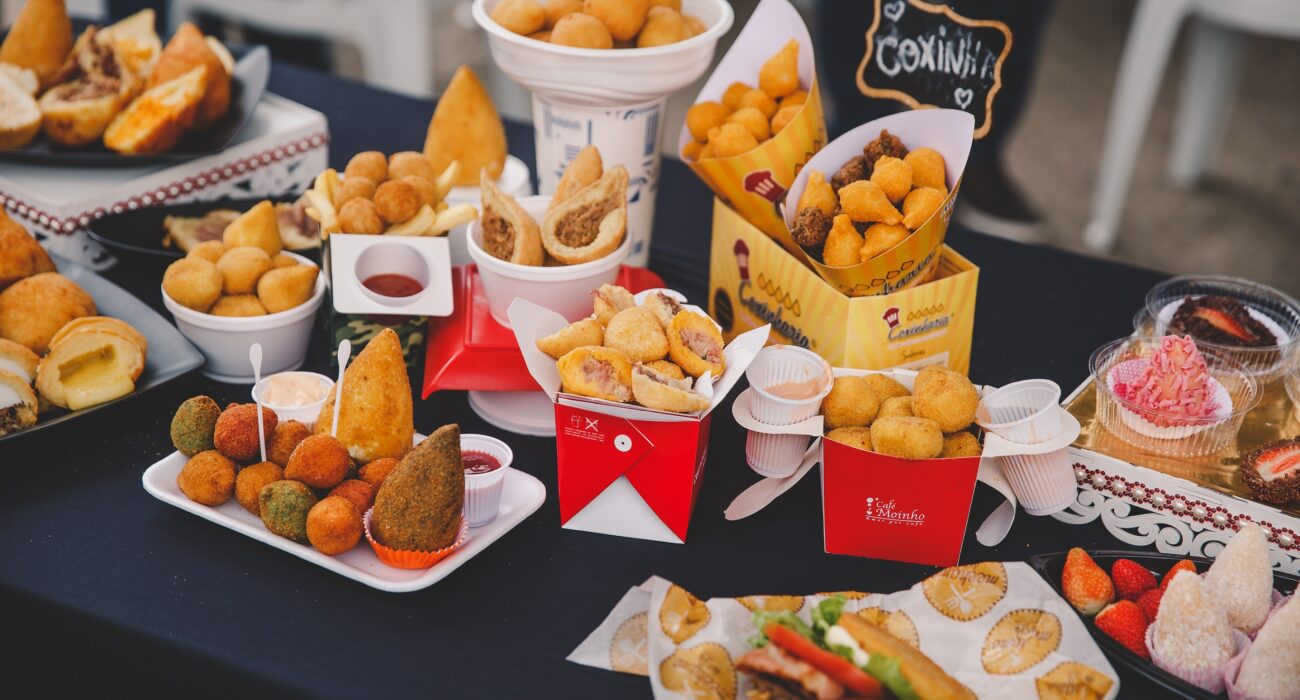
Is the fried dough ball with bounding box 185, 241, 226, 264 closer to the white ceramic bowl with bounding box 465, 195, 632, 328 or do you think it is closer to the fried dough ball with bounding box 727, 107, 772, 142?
the white ceramic bowl with bounding box 465, 195, 632, 328

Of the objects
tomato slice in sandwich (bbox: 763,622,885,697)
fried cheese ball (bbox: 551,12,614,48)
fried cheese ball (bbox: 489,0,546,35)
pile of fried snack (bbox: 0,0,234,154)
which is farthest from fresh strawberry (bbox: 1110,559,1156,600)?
pile of fried snack (bbox: 0,0,234,154)

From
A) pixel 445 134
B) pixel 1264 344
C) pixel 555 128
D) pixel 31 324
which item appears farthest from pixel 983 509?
pixel 31 324

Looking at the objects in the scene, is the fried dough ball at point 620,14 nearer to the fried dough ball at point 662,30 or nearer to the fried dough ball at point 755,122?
the fried dough ball at point 662,30

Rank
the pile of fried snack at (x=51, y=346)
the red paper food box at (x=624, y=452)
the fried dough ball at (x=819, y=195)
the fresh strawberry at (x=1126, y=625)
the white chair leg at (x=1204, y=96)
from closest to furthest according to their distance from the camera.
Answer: the fresh strawberry at (x=1126, y=625), the red paper food box at (x=624, y=452), the pile of fried snack at (x=51, y=346), the fried dough ball at (x=819, y=195), the white chair leg at (x=1204, y=96)

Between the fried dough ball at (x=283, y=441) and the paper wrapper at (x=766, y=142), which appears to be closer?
the fried dough ball at (x=283, y=441)

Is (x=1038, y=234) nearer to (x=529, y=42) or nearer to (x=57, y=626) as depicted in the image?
(x=529, y=42)

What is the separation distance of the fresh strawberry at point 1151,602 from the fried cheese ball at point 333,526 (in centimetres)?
93

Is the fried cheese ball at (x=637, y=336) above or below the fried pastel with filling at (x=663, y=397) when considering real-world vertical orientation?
above

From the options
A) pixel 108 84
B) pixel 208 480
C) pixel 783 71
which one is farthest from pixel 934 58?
pixel 108 84

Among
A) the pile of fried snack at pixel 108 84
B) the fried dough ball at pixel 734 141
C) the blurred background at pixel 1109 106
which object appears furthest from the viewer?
the blurred background at pixel 1109 106

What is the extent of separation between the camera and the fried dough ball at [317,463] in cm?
133

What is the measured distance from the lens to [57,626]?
1.30 meters

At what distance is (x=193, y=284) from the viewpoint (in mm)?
1605

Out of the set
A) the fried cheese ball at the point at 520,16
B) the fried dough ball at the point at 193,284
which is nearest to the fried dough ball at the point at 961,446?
the fried cheese ball at the point at 520,16
